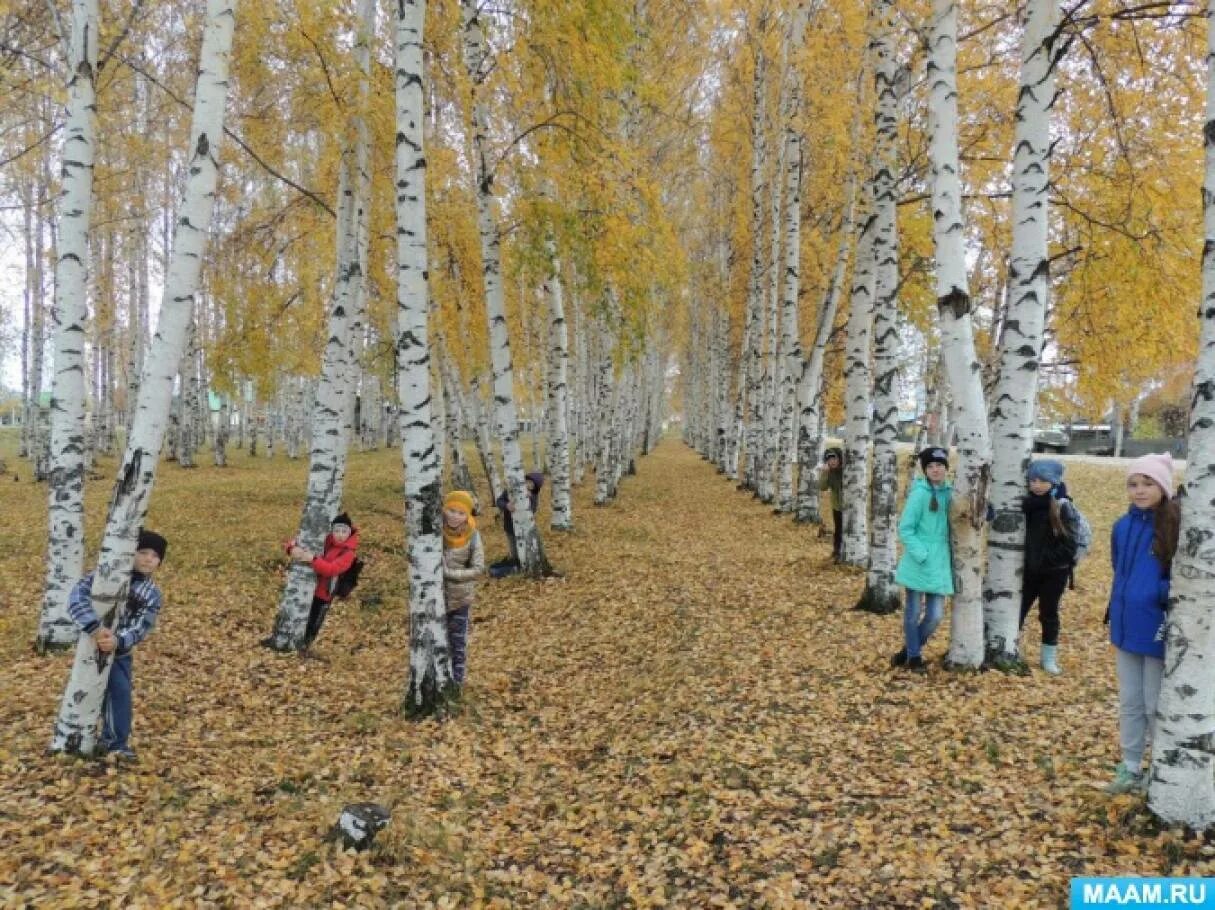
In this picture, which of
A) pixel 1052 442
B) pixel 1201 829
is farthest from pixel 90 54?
pixel 1052 442

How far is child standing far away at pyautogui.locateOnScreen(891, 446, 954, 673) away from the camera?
604cm

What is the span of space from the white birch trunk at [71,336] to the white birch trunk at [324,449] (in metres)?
1.98

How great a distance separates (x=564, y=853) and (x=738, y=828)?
110 cm

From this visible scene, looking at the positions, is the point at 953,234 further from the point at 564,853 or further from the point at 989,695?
the point at 564,853

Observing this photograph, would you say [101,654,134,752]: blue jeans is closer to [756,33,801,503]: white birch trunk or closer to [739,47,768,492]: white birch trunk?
[756,33,801,503]: white birch trunk

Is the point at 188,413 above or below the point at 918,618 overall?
above

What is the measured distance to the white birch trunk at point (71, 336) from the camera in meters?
6.05

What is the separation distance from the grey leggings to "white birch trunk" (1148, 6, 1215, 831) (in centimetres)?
37

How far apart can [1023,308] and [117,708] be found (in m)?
7.47

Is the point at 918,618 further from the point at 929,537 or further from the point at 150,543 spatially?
the point at 150,543

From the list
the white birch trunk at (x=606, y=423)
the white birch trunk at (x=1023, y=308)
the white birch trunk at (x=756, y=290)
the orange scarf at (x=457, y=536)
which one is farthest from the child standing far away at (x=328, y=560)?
the white birch trunk at (x=756, y=290)

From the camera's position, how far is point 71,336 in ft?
21.3

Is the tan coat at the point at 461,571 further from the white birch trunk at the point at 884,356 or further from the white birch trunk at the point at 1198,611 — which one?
the white birch trunk at the point at 1198,611

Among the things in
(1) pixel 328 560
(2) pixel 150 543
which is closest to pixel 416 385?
(2) pixel 150 543
